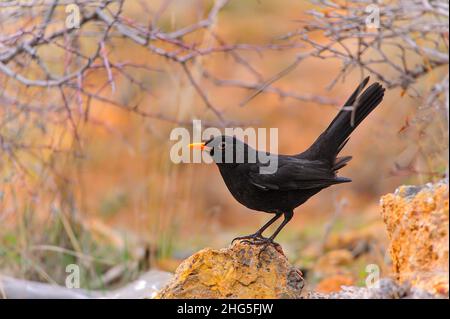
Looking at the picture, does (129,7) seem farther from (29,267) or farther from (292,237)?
(29,267)

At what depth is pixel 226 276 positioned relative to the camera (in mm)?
4289

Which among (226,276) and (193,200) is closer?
(226,276)

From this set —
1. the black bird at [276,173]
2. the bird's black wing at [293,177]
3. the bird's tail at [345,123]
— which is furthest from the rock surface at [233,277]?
the bird's tail at [345,123]

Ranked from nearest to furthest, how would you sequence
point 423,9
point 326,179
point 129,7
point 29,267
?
point 423,9
point 326,179
point 29,267
point 129,7

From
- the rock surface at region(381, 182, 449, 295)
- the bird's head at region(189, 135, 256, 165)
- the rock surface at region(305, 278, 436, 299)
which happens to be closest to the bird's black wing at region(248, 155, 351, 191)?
the bird's head at region(189, 135, 256, 165)

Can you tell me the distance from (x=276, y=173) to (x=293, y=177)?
0.11m

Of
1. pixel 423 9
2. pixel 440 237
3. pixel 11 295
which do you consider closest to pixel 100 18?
pixel 11 295

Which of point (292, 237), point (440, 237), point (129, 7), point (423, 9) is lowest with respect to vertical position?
point (292, 237)

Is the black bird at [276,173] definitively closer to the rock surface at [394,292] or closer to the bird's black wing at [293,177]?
the bird's black wing at [293,177]

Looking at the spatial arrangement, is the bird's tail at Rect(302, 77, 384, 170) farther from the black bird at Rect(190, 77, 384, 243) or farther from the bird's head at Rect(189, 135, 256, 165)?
the bird's head at Rect(189, 135, 256, 165)

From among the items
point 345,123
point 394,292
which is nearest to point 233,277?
point 394,292

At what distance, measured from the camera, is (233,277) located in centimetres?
429
